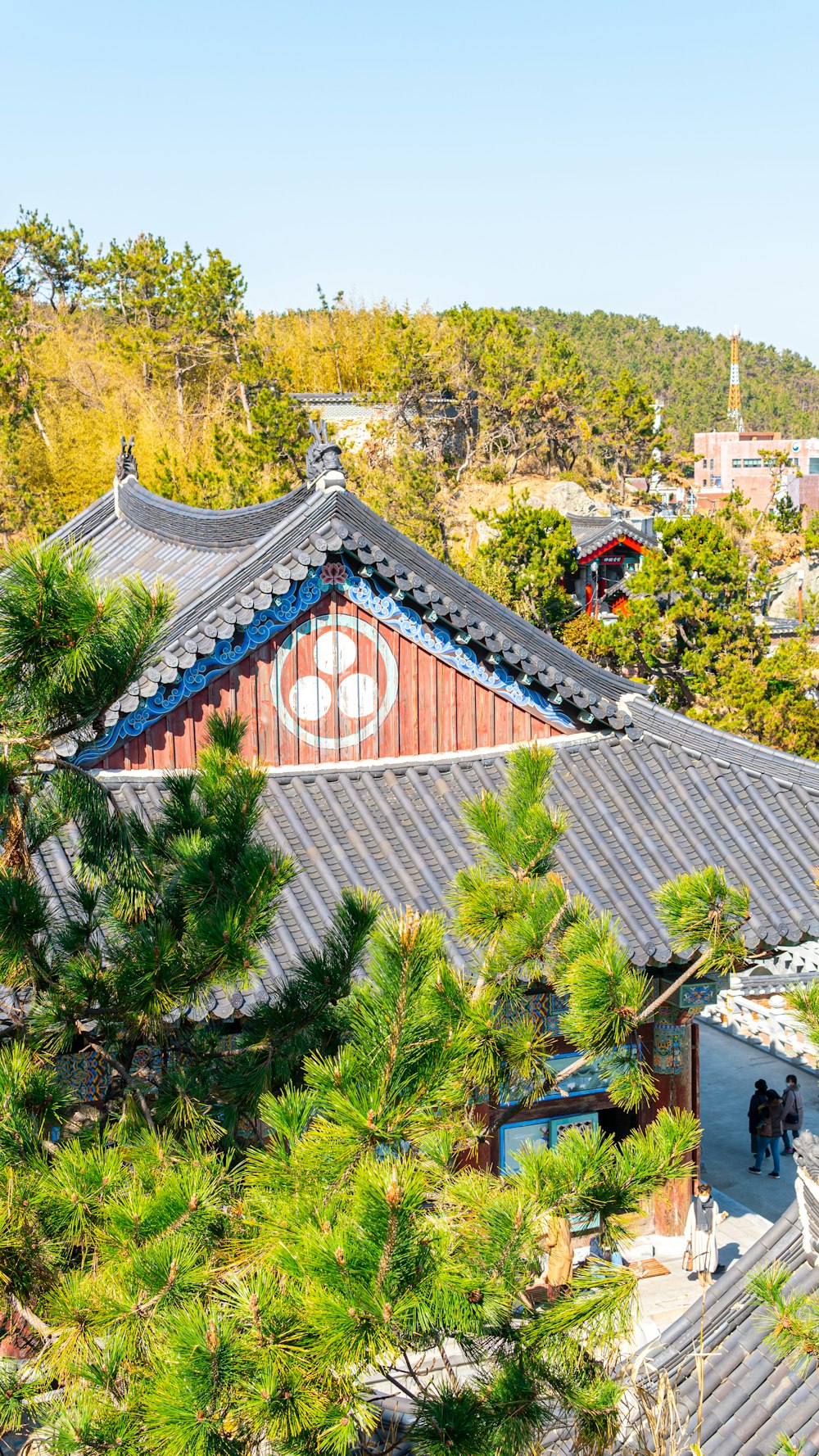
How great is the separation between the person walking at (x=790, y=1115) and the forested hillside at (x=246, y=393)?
62.7 ft

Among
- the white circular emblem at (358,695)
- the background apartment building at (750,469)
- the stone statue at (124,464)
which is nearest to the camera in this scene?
the white circular emblem at (358,695)

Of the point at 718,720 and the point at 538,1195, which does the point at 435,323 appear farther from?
the point at 538,1195

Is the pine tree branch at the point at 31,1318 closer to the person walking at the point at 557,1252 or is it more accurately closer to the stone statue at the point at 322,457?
the person walking at the point at 557,1252

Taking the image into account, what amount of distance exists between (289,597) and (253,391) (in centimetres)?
3172

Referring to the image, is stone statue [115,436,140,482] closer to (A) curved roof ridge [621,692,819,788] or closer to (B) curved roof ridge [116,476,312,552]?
(B) curved roof ridge [116,476,312,552]

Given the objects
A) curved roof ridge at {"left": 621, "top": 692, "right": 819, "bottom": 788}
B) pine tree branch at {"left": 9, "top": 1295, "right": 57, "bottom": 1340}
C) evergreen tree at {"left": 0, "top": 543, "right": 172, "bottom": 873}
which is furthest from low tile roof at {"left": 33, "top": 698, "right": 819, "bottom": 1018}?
pine tree branch at {"left": 9, "top": 1295, "right": 57, "bottom": 1340}

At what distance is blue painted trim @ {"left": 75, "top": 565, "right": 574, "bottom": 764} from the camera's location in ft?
29.5

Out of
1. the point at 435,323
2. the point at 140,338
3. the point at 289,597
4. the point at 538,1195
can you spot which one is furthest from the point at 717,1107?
the point at 435,323

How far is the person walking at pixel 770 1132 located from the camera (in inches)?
483

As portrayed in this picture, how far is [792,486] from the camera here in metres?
67.4

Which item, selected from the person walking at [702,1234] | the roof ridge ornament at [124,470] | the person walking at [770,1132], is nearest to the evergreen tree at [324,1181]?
the person walking at [702,1234]

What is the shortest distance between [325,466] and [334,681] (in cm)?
176

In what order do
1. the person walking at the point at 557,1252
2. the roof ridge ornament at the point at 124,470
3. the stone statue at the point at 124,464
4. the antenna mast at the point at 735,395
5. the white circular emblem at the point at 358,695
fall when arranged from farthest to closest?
the antenna mast at the point at 735,395
the stone statue at the point at 124,464
the roof ridge ornament at the point at 124,470
the white circular emblem at the point at 358,695
the person walking at the point at 557,1252

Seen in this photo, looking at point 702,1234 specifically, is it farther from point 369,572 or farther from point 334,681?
point 369,572
